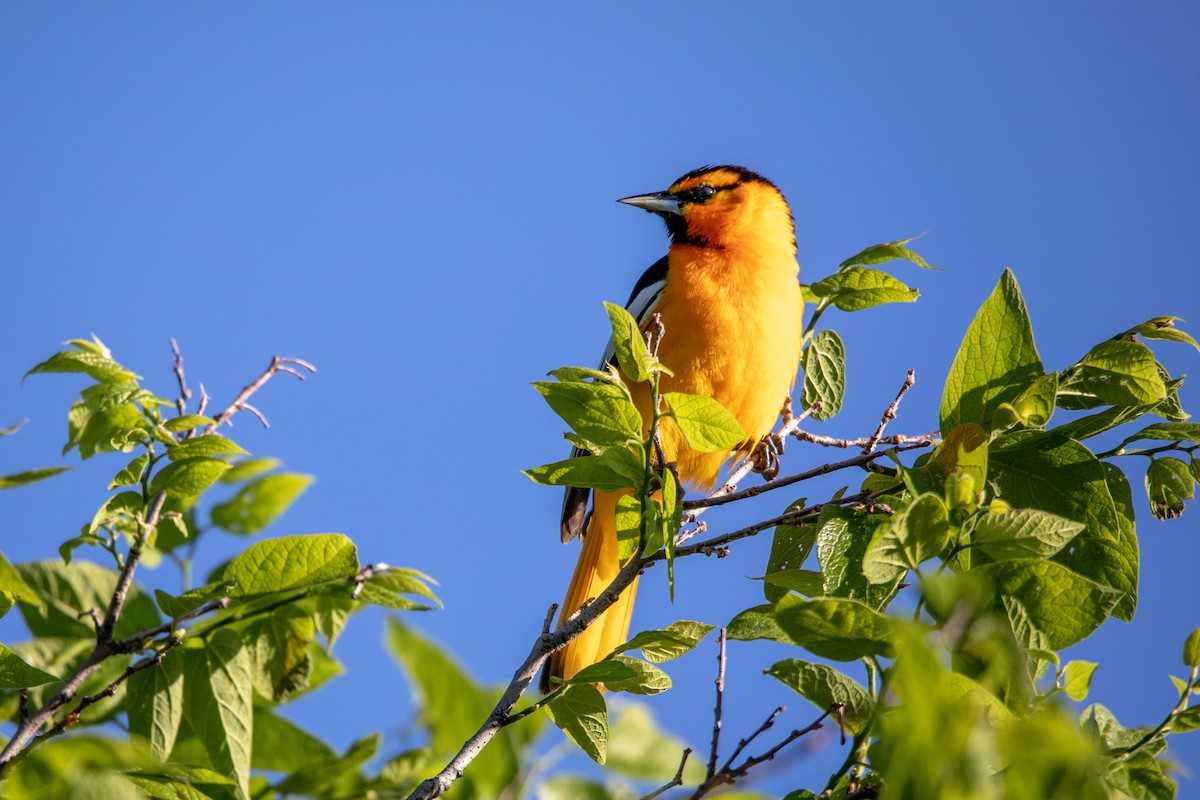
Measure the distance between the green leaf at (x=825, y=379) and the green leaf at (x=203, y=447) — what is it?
3.95ft

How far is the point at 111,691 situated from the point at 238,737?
0.67 feet

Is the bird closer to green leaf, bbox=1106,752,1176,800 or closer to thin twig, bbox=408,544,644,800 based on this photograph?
thin twig, bbox=408,544,644,800

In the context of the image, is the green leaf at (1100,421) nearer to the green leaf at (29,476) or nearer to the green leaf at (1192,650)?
the green leaf at (1192,650)

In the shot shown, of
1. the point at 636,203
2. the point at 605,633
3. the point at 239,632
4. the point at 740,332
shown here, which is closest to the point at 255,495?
the point at 239,632

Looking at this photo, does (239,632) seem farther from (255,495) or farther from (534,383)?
(534,383)

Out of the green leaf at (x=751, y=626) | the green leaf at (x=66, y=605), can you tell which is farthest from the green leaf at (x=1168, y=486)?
the green leaf at (x=66, y=605)

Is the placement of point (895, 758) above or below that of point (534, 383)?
below

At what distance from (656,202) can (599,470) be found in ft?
8.92

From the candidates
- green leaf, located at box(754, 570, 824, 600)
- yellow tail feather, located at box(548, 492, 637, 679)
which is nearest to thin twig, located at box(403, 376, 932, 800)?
green leaf, located at box(754, 570, 824, 600)

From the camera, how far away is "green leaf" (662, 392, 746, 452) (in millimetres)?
1521

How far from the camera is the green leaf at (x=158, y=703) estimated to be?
175 centimetres

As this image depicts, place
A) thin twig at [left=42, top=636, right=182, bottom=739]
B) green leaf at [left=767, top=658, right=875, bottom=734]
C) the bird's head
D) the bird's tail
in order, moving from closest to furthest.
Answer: green leaf at [left=767, top=658, right=875, bottom=734], thin twig at [left=42, top=636, right=182, bottom=739], the bird's tail, the bird's head

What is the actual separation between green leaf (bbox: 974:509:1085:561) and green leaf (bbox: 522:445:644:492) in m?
0.50

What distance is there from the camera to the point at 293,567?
69.8 inches
